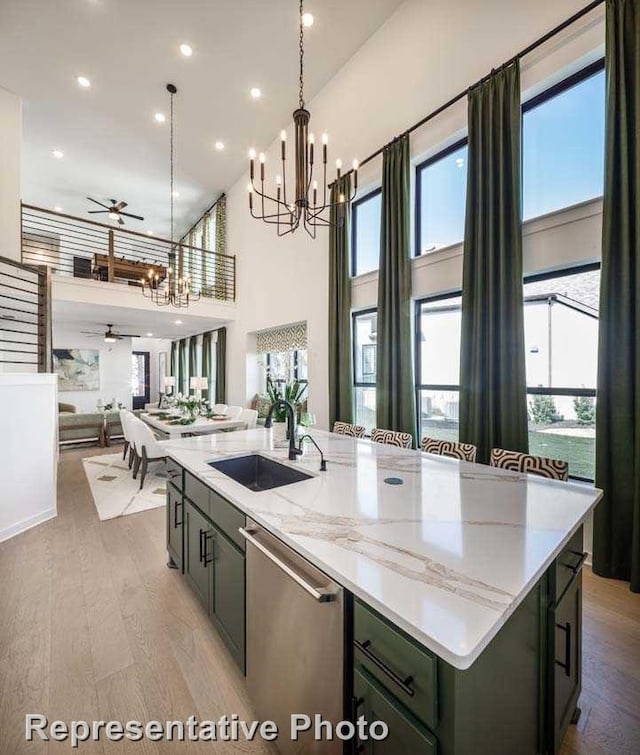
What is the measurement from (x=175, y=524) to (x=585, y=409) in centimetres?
332

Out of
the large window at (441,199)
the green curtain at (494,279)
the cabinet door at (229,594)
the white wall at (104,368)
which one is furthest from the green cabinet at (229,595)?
the white wall at (104,368)

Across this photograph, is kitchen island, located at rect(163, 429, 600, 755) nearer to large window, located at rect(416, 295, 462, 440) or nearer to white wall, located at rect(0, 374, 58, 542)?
large window, located at rect(416, 295, 462, 440)

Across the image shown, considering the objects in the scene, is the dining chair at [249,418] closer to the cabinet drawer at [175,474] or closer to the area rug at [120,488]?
the area rug at [120,488]

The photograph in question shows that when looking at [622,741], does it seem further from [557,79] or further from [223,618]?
[557,79]

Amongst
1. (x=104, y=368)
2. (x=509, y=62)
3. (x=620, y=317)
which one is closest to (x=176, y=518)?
(x=620, y=317)

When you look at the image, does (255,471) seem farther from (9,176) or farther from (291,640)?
(9,176)

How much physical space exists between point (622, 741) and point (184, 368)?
37.8ft

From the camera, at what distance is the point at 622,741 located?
1.41 metres

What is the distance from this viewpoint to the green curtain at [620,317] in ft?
7.91

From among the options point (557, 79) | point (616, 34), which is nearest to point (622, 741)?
point (616, 34)

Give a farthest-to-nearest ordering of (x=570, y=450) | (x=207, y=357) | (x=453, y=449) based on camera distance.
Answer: (x=207, y=357) < (x=570, y=450) < (x=453, y=449)

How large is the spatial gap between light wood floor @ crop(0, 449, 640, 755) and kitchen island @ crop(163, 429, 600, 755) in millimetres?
227

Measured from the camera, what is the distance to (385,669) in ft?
2.85

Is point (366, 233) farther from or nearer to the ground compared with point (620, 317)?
farther from the ground
